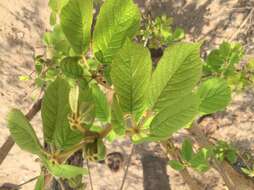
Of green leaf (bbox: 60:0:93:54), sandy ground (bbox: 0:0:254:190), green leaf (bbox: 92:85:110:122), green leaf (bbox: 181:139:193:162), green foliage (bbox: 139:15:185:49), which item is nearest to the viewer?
green leaf (bbox: 60:0:93:54)

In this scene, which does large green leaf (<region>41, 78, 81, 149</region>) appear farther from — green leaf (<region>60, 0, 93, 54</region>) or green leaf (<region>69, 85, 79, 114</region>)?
green leaf (<region>60, 0, 93, 54</region>)

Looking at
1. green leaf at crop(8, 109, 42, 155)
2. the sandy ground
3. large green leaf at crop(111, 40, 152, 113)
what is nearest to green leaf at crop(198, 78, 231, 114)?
large green leaf at crop(111, 40, 152, 113)

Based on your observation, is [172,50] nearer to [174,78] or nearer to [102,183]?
[174,78]

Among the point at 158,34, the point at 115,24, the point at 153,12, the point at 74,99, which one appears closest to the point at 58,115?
the point at 74,99

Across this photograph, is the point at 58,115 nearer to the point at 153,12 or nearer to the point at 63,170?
the point at 63,170

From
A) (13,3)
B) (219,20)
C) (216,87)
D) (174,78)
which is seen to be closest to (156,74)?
(174,78)

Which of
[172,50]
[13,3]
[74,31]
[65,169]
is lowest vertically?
[65,169]

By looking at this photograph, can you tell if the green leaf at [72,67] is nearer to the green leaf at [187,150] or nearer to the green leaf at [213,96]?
the green leaf at [213,96]
